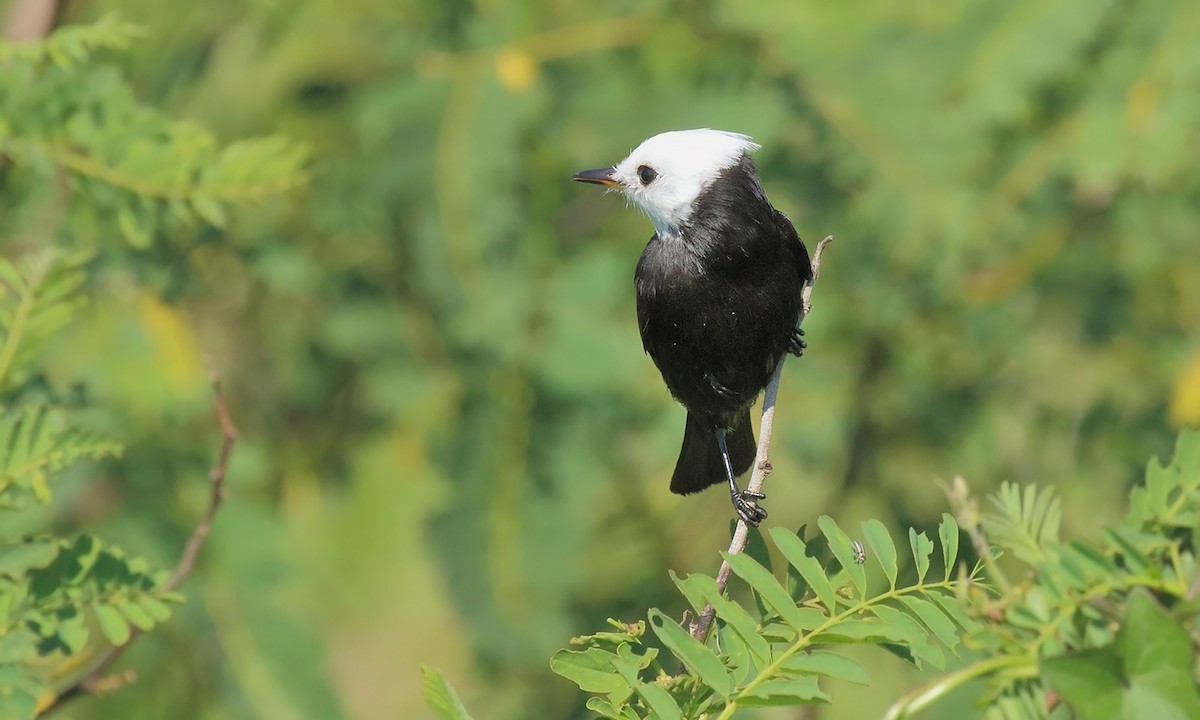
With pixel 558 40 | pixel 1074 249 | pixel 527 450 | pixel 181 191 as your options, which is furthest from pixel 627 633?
pixel 1074 249

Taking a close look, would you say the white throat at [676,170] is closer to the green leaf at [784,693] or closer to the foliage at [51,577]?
the foliage at [51,577]

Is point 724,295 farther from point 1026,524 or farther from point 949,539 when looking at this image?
point 1026,524

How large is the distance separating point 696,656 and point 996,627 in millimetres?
436

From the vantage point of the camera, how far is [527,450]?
471cm

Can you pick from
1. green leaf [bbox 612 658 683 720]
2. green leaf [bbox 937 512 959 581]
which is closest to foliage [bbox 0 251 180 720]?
green leaf [bbox 612 658 683 720]

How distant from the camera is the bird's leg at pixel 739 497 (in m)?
3.53

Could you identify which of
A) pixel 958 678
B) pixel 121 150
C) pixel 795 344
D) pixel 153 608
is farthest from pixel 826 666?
pixel 795 344

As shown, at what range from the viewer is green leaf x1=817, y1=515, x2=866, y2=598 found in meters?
2.00

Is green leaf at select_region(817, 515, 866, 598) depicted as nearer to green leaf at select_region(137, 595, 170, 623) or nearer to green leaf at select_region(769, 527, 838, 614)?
green leaf at select_region(769, 527, 838, 614)

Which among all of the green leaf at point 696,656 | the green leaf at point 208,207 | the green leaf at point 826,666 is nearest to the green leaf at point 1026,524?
the green leaf at point 826,666

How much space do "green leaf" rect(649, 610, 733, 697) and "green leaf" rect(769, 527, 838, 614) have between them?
189 mm

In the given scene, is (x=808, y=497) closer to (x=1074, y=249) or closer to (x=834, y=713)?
(x=834, y=713)

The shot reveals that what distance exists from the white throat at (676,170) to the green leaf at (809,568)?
6.66 ft

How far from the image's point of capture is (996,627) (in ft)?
5.40
